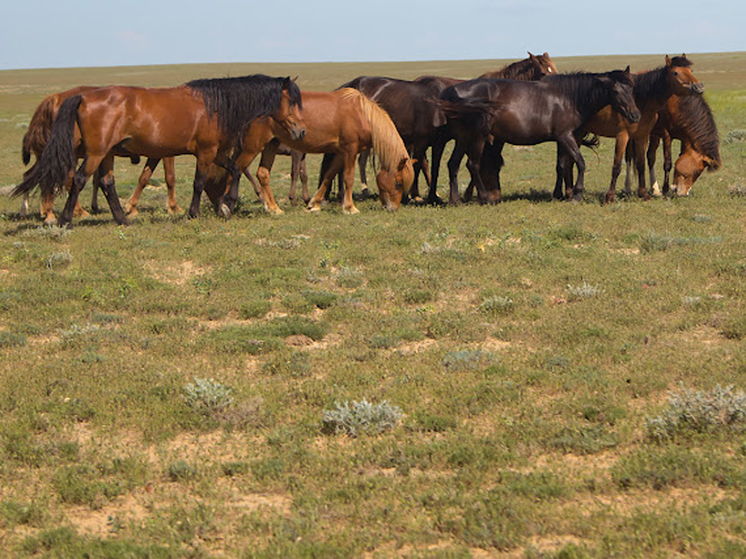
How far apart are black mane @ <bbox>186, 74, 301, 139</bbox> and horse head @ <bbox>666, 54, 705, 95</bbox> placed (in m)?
6.31

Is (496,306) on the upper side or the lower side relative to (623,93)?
lower

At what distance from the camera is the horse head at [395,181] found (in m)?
13.7

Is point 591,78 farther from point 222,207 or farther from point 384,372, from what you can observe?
point 384,372

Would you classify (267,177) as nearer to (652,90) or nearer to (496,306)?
(496,306)

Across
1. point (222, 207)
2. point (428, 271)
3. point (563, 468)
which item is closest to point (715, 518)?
point (563, 468)

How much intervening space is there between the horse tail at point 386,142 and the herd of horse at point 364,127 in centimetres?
2

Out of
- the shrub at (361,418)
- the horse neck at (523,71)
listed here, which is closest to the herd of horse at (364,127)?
the horse neck at (523,71)

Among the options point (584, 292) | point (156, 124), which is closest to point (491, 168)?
point (156, 124)

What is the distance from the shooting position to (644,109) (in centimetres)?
1420

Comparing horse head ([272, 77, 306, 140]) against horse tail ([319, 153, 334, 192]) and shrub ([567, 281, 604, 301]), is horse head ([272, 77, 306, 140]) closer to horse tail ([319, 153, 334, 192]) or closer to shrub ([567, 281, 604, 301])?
horse tail ([319, 153, 334, 192])

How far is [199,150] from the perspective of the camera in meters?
12.7

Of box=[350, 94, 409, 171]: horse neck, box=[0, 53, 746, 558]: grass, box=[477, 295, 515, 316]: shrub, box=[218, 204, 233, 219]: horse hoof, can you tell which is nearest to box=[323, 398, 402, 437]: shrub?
box=[0, 53, 746, 558]: grass

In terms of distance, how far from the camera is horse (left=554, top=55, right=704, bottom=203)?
543 inches

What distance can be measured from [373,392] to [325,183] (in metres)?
8.35
